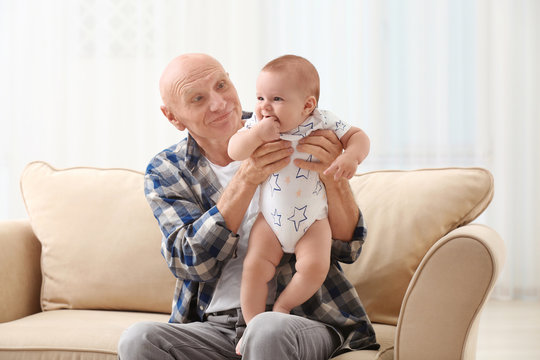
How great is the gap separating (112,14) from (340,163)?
291 centimetres

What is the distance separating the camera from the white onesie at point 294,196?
1502 mm

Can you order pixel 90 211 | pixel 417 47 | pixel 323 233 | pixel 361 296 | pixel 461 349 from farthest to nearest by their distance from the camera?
pixel 417 47
pixel 90 211
pixel 361 296
pixel 323 233
pixel 461 349

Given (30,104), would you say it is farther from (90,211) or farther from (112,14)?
(90,211)

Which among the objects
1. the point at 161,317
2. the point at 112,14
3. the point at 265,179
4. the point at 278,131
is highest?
the point at 112,14

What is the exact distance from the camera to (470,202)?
1812 mm

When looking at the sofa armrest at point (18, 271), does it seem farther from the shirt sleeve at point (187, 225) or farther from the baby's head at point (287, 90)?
the baby's head at point (287, 90)

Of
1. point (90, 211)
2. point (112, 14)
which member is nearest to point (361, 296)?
point (90, 211)

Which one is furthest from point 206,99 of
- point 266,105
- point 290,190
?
point 290,190

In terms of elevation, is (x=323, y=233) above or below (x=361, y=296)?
above

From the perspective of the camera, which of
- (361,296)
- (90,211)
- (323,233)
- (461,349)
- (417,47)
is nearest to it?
(461,349)

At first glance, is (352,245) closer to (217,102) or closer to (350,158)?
(350,158)

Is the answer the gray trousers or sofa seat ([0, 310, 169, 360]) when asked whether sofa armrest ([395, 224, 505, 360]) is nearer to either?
the gray trousers

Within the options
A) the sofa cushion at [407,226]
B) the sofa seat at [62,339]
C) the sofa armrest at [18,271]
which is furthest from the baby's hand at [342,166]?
the sofa armrest at [18,271]

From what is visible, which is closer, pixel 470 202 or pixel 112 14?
pixel 470 202
